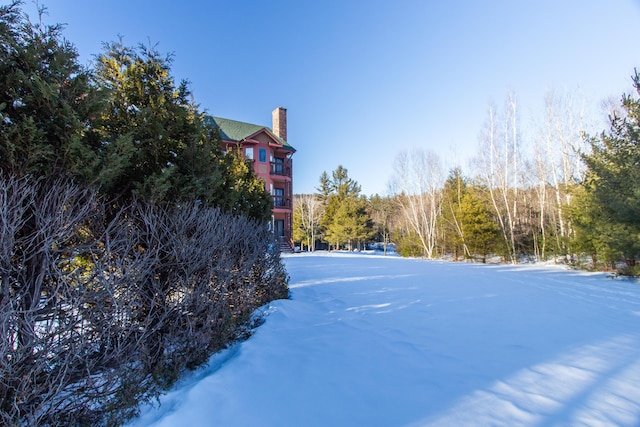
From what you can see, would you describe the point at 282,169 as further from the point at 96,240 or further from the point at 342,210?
the point at 96,240

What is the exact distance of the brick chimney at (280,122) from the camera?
950 inches

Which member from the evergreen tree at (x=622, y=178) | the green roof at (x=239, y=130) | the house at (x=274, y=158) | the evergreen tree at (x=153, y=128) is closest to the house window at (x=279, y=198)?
the house at (x=274, y=158)

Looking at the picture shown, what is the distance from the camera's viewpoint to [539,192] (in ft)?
60.1

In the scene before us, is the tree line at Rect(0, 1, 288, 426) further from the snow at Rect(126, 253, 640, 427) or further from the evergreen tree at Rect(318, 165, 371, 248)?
the evergreen tree at Rect(318, 165, 371, 248)

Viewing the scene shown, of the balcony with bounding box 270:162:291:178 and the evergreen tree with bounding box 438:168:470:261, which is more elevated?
the balcony with bounding box 270:162:291:178

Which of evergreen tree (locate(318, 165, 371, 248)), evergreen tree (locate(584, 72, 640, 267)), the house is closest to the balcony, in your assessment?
the house

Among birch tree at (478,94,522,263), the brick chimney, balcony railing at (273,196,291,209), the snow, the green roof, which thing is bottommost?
the snow

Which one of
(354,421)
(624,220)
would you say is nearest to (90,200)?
(354,421)

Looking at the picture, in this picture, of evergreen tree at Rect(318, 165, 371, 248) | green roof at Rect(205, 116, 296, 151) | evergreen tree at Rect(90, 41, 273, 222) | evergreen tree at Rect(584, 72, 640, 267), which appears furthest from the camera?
→ evergreen tree at Rect(318, 165, 371, 248)

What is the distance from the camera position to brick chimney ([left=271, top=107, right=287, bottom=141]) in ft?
79.2

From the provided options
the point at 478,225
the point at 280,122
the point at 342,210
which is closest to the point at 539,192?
the point at 478,225

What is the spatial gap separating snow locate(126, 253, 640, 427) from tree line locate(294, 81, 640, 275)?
503cm

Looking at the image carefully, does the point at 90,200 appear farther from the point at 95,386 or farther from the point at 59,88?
the point at 95,386

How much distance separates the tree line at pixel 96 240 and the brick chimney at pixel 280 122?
67.2 feet
